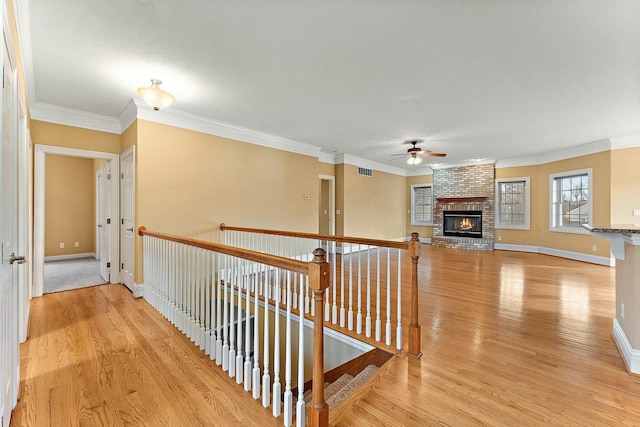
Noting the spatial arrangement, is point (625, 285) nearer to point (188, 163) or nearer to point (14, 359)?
point (14, 359)

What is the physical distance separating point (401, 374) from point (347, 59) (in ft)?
9.51

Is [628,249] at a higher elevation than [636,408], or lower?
higher

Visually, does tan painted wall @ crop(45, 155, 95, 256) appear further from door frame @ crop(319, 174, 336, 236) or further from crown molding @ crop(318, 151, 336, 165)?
door frame @ crop(319, 174, 336, 236)

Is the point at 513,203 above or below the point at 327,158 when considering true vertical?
below

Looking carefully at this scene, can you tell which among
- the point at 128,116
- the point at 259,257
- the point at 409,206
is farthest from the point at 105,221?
the point at 409,206

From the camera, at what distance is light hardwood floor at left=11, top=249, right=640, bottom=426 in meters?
1.77

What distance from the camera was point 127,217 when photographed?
14.3ft

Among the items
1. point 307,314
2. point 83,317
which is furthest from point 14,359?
point 307,314

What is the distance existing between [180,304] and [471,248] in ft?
27.7

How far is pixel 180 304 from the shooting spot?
9.62 ft

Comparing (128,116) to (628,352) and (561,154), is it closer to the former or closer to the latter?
(628,352)

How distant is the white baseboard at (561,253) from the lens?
608 cm

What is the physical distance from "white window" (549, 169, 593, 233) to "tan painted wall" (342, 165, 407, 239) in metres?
4.21

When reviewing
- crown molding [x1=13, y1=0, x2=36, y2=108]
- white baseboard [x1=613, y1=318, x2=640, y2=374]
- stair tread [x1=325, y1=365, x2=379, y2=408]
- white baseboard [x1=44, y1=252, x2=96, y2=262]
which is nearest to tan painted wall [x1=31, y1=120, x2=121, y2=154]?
crown molding [x1=13, y1=0, x2=36, y2=108]
